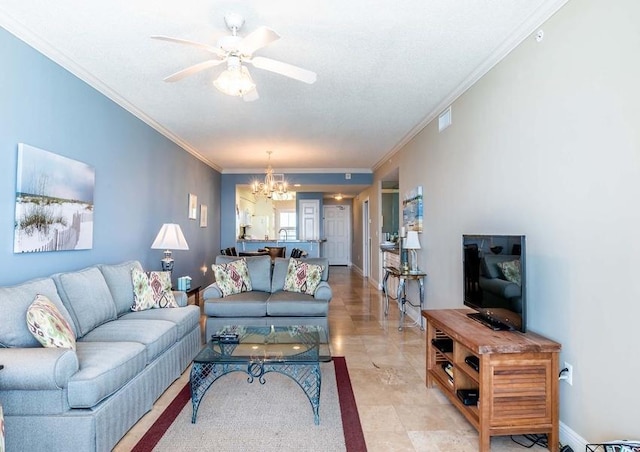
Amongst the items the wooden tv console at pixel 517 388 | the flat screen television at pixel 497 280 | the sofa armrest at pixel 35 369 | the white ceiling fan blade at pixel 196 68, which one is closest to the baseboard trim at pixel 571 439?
the wooden tv console at pixel 517 388

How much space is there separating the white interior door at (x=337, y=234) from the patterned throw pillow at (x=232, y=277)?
7590 millimetres

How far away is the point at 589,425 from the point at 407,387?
1.24m

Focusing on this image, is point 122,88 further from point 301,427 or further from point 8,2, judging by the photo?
point 301,427

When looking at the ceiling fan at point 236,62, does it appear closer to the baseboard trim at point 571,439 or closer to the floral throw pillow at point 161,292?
the floral throw pillow at point 161,292

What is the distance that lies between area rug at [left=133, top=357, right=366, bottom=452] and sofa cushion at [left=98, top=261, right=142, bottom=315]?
95 cm

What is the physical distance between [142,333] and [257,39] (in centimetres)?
216

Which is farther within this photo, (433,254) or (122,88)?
(433,254)

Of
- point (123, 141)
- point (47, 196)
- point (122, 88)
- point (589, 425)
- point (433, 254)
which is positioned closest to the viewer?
point (589, 425)

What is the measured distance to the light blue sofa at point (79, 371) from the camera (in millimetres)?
1779

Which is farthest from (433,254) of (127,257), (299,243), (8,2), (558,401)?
(299,243)

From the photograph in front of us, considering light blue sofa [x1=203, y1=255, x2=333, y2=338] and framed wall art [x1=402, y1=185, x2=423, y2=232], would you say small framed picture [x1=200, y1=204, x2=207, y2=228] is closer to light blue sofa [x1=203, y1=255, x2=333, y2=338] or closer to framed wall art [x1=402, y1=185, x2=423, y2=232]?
light blue sofa [x1=203, y1=255, x2=333, y2=338]

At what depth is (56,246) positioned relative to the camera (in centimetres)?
278

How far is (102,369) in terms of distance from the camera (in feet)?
6.30

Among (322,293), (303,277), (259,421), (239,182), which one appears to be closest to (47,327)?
(259,421)
